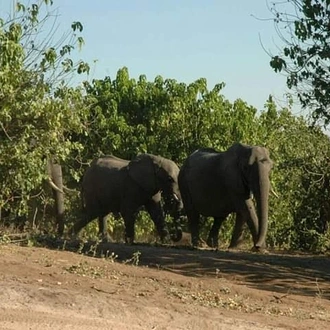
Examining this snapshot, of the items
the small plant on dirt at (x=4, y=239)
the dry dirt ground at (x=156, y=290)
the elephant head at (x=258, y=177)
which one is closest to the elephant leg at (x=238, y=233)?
the elephant head at (x=258, y=177)

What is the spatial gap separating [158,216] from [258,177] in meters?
3.49

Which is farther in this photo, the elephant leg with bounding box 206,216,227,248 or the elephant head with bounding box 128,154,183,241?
the elephant head with bounding box 128,154,183,241

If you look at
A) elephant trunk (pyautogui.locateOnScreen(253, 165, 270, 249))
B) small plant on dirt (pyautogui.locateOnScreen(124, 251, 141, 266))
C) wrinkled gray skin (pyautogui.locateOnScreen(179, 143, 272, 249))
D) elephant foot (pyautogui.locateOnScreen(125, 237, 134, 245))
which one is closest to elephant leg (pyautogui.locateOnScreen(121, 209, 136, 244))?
elephant foot (pyautogui.locateOnScreen(125, 237, 134, 245))

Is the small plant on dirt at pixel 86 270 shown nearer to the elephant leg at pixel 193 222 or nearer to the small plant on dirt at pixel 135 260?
the small plant on dirt at pixel 135 260

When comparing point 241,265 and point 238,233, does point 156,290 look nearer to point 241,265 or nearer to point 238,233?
point 241,265

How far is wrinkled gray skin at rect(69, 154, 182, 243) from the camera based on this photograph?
21125 millimetres

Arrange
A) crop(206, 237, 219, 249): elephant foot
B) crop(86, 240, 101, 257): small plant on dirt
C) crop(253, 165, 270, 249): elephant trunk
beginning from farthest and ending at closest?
crop(206, 237, 219, 249): elephant foot
crop(253, 165, 270, 249): elephant trunk
crop(86, 240, 101, 257): small plant on dirt

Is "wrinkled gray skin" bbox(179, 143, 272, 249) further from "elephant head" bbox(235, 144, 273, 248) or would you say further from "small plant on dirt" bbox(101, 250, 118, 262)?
"small plant on dirt" bbox(101, 250, 118, 262)

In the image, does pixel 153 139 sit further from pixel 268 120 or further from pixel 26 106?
pixel 26 106

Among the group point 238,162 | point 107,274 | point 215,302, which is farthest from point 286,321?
point 238,162

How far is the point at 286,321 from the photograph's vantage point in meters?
10.9

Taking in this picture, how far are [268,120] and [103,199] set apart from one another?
8.41m

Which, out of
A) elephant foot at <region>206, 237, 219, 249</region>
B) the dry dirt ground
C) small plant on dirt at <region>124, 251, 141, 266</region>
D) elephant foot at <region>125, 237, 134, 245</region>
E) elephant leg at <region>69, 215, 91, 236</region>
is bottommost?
the dry dirt ground

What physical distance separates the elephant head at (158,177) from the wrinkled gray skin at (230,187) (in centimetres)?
24
